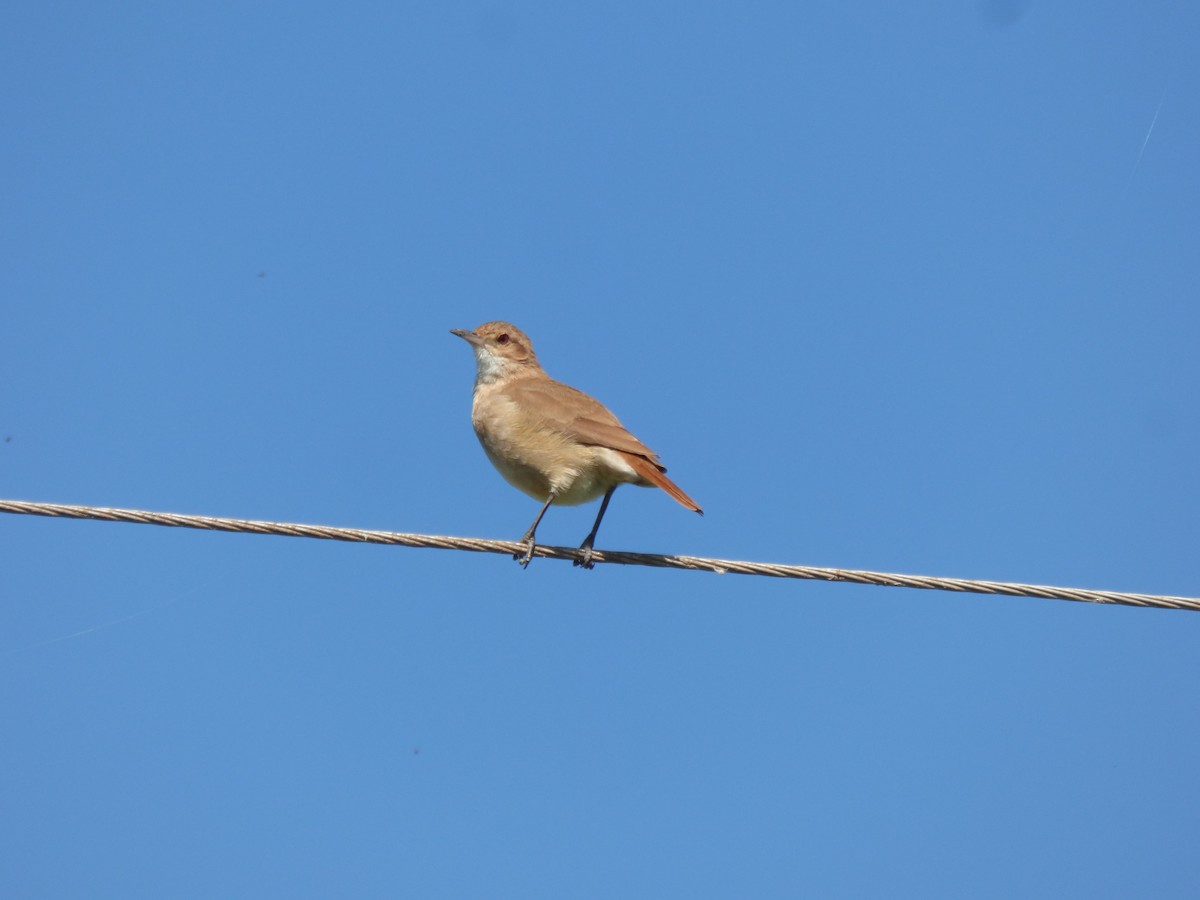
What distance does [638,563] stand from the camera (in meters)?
6.77

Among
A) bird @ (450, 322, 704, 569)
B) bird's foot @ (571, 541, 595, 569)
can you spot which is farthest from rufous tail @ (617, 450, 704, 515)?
bird's foot @ (571, 541, 595, 569)

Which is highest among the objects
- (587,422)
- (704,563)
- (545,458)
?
(587,422)

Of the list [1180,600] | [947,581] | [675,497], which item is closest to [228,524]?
[675,497]

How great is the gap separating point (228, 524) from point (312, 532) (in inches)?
16.3

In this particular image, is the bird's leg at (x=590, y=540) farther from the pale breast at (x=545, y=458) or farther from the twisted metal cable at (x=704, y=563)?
the twisted metal cable at (x=704, y=563)

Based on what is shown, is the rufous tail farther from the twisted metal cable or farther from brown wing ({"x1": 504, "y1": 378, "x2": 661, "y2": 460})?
the twisted metal cable

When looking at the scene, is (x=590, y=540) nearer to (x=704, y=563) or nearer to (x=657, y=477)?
(x=657, y=477)

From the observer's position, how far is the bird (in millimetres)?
8258

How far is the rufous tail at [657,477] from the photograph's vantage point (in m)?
7.75

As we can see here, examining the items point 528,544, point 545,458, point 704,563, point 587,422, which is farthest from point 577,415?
point 704,563

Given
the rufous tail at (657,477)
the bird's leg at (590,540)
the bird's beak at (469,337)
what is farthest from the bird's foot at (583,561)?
the bird's beak at (469,337)

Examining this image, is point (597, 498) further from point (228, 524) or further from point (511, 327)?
point (228, 524)

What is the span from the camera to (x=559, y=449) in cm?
851

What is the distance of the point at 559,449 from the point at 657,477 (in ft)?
2.76
